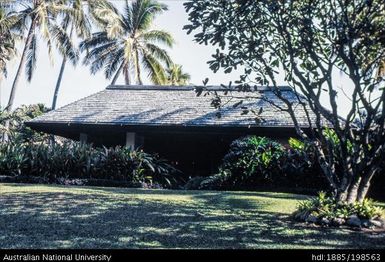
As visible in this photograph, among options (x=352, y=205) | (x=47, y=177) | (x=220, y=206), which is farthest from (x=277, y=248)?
(x=47, y=177)

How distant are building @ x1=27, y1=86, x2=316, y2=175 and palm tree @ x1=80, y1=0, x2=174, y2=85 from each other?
8.81m

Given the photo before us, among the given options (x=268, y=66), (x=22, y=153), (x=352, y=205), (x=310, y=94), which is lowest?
(x=352, y=205)

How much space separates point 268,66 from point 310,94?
46.8 inches

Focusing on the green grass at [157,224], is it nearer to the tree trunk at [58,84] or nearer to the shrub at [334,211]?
the shrub at [334,211]

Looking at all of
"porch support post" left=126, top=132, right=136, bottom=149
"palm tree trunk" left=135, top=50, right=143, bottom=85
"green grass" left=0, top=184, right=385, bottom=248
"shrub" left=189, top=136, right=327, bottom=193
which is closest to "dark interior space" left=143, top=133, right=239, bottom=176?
"porch support post" left=126, top=132, right=136, bottom=149

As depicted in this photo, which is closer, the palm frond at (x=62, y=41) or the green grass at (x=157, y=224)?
the green grass at (x=157, y=224)

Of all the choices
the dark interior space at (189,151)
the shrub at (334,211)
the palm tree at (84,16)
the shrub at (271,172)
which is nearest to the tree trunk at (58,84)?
the palm tree at (84,16)

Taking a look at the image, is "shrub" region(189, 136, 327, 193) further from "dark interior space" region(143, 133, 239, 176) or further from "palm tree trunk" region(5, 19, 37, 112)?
"palm tree trunk" region(5, 19, 37, 112)

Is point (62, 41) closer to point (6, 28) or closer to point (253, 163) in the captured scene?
point (6, 28)

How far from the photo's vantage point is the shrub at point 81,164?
13.3m

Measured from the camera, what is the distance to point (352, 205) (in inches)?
263

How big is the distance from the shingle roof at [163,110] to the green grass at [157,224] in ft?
19.0

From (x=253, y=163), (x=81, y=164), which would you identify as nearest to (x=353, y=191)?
(x=253, y=163)
